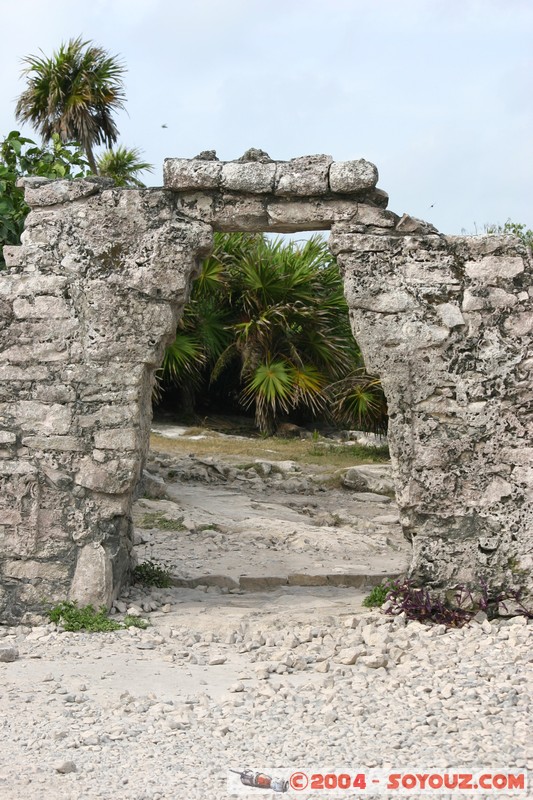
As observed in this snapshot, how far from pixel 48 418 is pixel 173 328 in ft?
2.84

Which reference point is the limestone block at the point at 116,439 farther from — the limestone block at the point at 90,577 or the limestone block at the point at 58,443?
the limestone block at the point at 90,577

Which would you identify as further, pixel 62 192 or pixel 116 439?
pixel 62 192

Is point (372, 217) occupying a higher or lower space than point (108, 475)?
higher

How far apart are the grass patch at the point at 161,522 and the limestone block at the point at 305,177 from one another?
3675 mm

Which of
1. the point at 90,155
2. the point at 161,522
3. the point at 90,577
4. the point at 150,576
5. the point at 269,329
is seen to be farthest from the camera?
the point at 90,155

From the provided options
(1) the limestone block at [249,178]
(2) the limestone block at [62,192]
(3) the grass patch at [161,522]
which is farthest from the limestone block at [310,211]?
(3) the grass patch at [161,522]

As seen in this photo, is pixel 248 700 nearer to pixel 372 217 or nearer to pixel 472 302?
pixel 472 302

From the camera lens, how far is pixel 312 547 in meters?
7.62

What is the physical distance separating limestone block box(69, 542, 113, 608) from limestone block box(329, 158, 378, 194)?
2.42 meters

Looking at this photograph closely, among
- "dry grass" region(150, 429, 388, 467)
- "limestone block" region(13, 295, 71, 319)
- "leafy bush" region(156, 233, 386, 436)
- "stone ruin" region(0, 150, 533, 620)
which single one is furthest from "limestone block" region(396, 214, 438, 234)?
"leafy bush" region(156, 233, 386, 436)

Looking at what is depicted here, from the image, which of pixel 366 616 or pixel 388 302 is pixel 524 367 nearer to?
pixel 388 302

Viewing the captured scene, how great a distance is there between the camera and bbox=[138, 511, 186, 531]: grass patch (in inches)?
312

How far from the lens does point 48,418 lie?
5184mm

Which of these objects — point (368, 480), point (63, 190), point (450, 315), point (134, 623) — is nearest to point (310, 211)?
point (450, 315)
